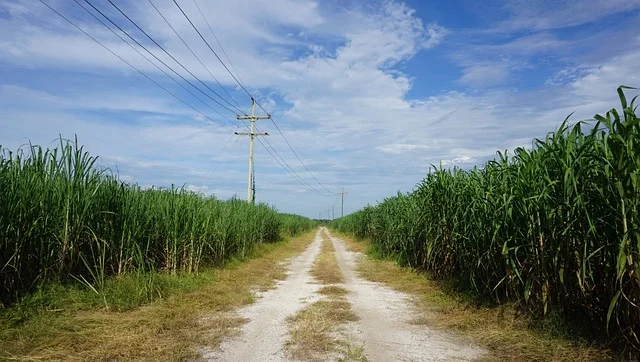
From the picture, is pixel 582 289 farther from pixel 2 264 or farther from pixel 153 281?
pixel 2 264

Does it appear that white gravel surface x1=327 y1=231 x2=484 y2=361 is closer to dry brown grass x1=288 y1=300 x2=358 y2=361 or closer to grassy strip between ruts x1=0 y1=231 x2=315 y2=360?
dry brown grass x1=288 y1=300 x2=358 y2=361

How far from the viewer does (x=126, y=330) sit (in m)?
5.00

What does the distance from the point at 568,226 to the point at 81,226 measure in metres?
6.77

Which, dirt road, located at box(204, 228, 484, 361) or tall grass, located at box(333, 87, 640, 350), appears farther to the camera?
dirt road, located at box(204, 228, 484, 361)

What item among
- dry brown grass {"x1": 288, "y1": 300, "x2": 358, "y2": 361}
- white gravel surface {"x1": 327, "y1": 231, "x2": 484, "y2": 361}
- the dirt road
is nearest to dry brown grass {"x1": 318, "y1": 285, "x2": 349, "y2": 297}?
the dirt road

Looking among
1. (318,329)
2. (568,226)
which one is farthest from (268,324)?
(568,226)

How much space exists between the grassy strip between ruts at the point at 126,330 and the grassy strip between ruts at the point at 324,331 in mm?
939

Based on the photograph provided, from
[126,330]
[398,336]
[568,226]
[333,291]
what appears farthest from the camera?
[333,291]

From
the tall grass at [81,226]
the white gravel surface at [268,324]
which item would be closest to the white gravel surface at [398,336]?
the white gravel surface at [268,324]

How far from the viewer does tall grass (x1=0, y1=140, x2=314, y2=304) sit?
5453mm

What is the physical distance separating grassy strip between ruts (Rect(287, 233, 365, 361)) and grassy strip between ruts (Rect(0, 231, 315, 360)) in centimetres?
94

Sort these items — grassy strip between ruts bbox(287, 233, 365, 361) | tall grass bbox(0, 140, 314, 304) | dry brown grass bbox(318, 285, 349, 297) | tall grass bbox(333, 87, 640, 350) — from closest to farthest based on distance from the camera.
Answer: tall grass bbox(333, 87, 640, 350) → grassy strip between ruts bbox(287, 233, 365, 361) → tall grass bbox(0, 140, 314, 304) → dry brown grass bbox(318, 285, 349, 297)

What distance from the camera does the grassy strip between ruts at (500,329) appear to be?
4336 millimetres

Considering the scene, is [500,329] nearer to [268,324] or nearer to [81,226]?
[268,324]
